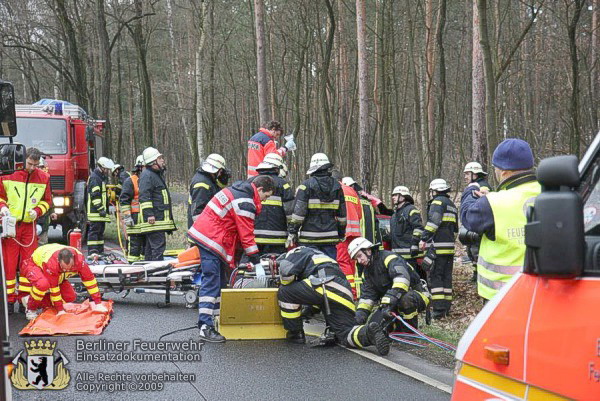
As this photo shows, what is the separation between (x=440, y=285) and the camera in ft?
34.4

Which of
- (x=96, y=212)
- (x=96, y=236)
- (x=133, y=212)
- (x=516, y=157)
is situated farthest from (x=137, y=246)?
(x=516, y=157)

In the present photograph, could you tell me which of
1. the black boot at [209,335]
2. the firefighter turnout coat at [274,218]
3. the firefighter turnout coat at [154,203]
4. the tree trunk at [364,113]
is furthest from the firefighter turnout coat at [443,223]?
the tree trunk at [364,113]

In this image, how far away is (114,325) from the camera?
8531 millimetres

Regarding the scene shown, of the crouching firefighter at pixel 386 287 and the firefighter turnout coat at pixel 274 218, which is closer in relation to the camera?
the crouching firefighter at pixel 386 287

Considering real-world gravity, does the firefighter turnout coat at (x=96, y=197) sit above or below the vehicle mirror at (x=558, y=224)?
below

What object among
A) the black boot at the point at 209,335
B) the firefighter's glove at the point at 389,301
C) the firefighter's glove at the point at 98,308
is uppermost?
the firefighter's glove at the point at 389,301

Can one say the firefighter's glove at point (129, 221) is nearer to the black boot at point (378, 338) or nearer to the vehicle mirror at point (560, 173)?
the black boot at point (378, 338)

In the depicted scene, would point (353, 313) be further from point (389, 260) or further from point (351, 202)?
point (351, 202)

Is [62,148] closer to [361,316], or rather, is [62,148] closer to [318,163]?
[318,163]

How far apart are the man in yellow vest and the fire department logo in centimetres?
377

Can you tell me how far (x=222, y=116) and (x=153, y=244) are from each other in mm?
35648

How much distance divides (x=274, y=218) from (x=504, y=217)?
5.70 meters

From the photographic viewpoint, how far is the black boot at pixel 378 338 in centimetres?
728

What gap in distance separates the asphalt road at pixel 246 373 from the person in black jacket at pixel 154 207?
3207 millimetres
